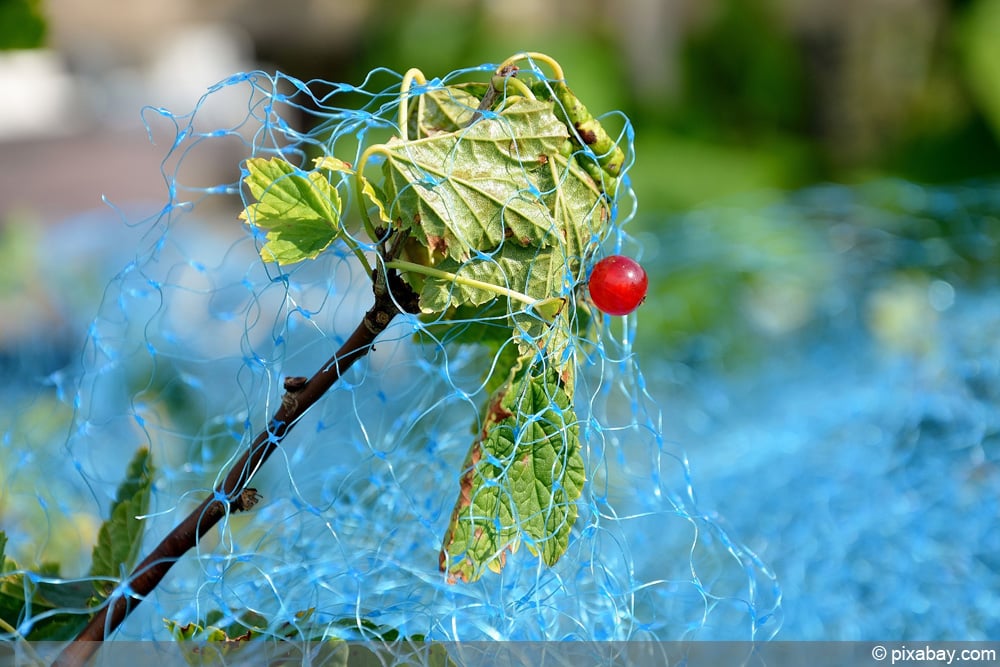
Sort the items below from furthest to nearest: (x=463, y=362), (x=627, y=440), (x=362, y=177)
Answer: (x=627, y=440)
(x=463, y=362)
(x=362, y=177)

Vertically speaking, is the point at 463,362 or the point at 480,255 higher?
the point at 480,255

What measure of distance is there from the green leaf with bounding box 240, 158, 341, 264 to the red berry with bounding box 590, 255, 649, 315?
13 centimetres

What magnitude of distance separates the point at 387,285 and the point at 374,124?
Result: 116 mm

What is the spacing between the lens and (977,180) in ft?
8.01

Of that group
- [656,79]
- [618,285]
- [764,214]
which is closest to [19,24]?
[618,285]

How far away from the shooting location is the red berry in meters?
0.45

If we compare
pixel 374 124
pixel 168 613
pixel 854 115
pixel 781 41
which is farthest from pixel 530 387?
pixel 781 41

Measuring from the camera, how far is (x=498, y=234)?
0.43m

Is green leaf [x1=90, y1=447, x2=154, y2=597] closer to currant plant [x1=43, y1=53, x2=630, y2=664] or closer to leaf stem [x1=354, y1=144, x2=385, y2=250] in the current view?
currant plant [x1=43, y1=53, x2=630, y2=664]

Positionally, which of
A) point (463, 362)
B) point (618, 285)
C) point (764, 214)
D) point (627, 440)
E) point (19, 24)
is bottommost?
point (764, 214)

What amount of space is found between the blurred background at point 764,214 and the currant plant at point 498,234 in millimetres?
361

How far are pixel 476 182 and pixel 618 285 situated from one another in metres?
0.08

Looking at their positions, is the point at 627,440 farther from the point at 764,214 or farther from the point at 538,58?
the point at 764,214

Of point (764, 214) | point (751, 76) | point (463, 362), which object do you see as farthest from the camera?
point (751, 76)
